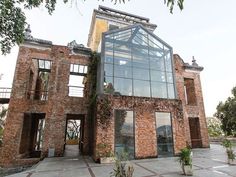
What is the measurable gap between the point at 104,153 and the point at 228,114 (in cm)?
1952

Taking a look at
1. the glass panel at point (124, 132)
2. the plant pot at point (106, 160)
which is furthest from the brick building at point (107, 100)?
the plant pot at point (106, 160)

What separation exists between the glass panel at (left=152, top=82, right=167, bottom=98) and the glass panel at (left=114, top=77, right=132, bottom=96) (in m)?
1.76

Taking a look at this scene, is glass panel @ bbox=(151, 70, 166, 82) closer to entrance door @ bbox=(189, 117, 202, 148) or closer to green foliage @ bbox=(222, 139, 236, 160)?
green foliage @ bbox=(222, 139, 236, 160)

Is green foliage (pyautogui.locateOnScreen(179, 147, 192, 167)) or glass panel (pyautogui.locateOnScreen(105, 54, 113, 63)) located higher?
glass panel (pyautogui.locateOnScreen(105, 54, 113, 63))

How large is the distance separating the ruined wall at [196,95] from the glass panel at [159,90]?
4036 mm

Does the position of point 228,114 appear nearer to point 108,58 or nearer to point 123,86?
point 123,86

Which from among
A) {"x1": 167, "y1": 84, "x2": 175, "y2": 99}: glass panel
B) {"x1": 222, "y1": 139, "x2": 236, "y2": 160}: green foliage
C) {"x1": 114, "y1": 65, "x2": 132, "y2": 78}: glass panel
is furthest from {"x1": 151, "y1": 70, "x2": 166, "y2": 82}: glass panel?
{"x1": 222, "y1": 139, "x2": 236, "y2": 160}: green foliage

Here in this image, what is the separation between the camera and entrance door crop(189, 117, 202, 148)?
15.1 meters

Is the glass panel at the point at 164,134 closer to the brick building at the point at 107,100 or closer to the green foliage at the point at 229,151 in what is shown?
the brick building at the point at 107,100

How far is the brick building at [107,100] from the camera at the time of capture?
32.6ft

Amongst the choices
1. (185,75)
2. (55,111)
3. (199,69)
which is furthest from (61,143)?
(199,69)

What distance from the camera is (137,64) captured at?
11602mm

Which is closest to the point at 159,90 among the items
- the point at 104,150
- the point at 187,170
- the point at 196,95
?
the point at 104,150

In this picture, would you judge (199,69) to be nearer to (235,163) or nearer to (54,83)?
(235,163)
